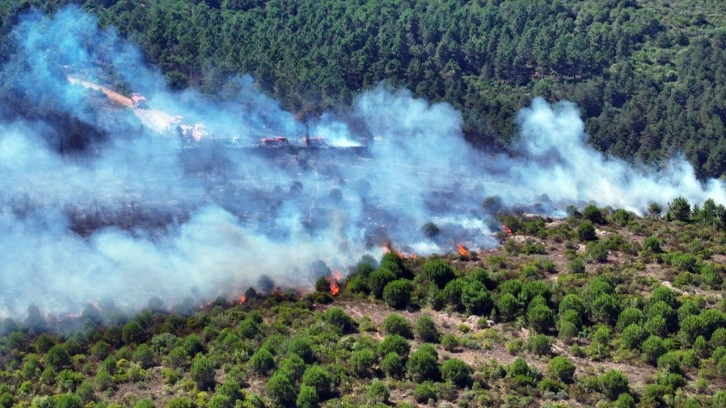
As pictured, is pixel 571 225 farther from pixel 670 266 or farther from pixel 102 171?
pixel 102 171

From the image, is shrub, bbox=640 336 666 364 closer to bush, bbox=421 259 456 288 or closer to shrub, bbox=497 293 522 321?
shrub, bbox=497 293 522 321

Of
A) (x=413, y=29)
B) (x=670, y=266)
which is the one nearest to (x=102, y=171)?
(x=670, y=266)

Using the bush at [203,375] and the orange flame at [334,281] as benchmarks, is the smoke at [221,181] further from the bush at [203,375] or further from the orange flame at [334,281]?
the bush at [203,375]

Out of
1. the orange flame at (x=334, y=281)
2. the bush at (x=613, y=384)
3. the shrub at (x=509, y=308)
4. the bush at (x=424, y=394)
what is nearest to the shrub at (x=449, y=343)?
the shrub at (x=509, y=308)

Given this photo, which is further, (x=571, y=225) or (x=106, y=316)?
(x=571, y=225)

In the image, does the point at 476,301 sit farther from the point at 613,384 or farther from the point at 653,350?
the point at 613,384
